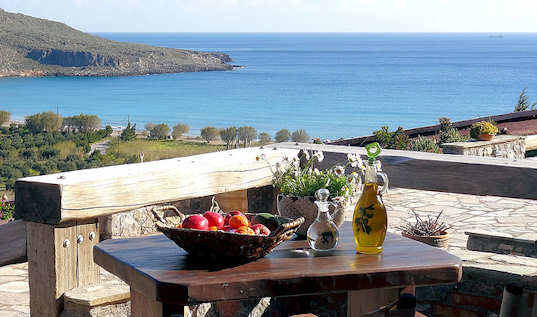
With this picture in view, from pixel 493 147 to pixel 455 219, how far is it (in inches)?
175

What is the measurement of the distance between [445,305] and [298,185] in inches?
44.9

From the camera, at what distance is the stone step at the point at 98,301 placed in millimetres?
3078

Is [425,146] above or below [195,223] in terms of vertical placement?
below

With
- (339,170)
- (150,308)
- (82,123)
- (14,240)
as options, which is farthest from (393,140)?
(82,123)

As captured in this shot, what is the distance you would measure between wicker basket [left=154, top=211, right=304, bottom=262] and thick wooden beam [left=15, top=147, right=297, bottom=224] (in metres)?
0.58

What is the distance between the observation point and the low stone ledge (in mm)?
5176

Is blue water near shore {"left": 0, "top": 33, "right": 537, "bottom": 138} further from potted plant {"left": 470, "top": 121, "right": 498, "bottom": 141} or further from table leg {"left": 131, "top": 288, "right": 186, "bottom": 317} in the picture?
table leg {"left": 131, "top": 288, "right": 186, "bottom": 317}

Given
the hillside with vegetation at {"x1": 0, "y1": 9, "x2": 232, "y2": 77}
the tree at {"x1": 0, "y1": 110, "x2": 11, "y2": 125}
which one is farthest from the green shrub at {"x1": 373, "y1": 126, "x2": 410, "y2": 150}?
the hillside with vegetation at {"x1": 0, "y1": 9, "x2": 232, "y2": 77}

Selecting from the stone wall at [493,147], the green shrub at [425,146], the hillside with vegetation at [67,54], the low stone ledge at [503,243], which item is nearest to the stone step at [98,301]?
the low stone ledge at [503,243]

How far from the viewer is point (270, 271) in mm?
2525

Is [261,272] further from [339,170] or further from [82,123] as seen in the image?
[82,123]

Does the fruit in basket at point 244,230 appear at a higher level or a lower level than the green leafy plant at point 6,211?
higher

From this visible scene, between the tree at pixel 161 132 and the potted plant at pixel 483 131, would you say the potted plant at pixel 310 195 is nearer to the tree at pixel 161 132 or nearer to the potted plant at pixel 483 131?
the potted plant at pixel 483 131

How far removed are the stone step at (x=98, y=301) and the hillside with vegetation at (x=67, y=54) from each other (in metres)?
92.9
